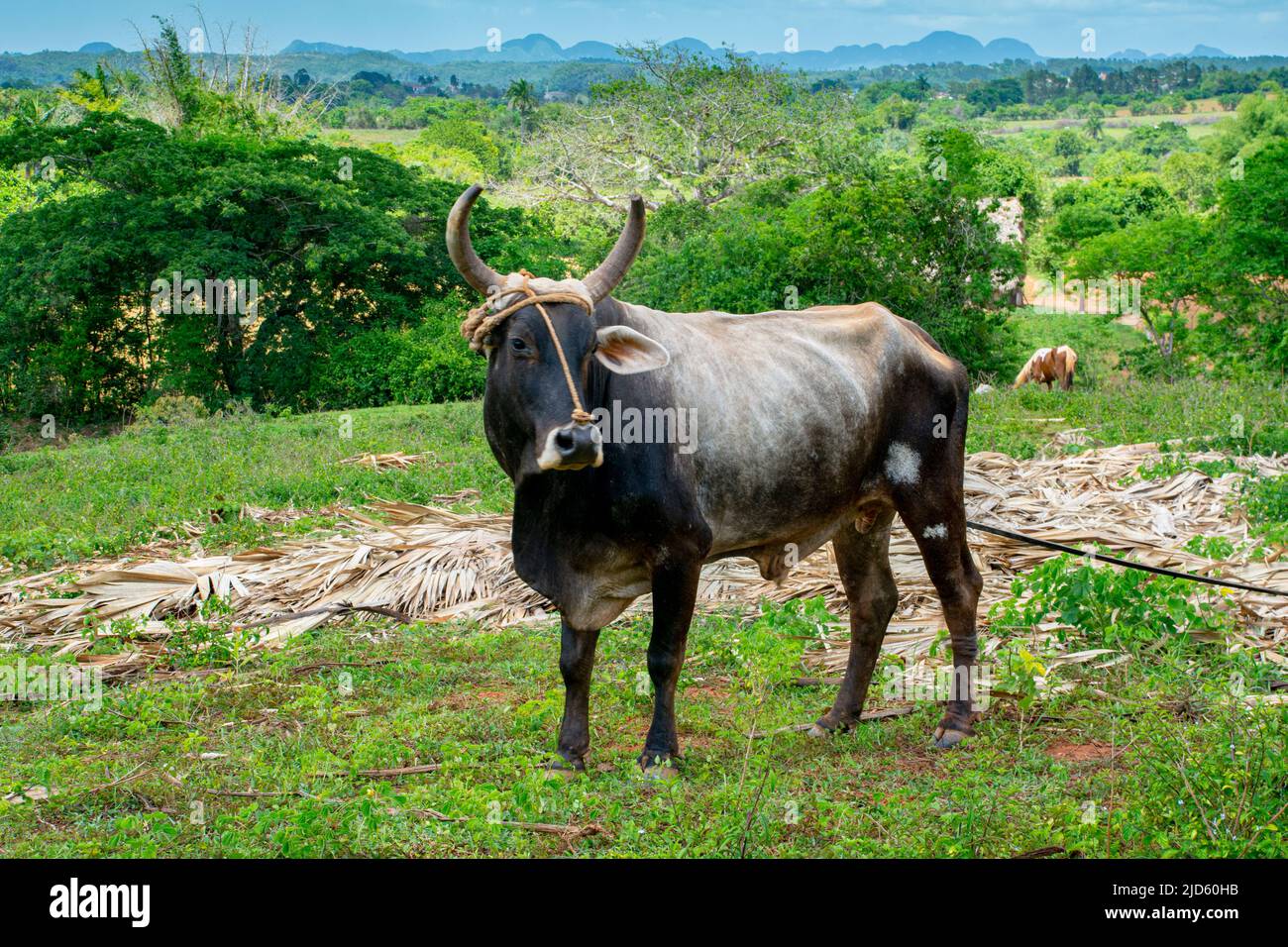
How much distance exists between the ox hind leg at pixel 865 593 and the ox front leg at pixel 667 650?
1.02 m

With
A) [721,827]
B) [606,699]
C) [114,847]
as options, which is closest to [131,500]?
[606,699]

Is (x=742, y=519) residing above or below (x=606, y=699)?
above

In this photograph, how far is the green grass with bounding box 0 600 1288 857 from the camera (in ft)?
13.7

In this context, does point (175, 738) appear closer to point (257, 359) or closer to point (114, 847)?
point (114, 847)

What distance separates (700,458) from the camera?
16.8 feet

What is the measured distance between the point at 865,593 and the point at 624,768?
1.55m

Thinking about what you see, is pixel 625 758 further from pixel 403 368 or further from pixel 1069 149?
pixel 1069 149

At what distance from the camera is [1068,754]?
523 centimetres

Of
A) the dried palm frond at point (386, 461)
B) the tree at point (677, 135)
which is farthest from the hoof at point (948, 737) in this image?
the tree at point (677, 135)

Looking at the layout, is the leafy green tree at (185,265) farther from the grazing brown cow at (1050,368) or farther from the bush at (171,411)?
the grazing brown cow at (1050,368)

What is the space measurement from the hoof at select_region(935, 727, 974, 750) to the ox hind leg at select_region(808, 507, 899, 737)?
0.42 m

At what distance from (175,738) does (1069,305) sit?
4205 cm

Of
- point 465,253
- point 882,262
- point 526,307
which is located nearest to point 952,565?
point 526,307

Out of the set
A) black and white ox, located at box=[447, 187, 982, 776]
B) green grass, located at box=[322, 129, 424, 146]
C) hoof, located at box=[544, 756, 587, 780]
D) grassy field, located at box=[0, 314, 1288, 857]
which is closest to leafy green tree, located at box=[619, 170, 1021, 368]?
grassy field, located at box=[0, 314, 1288, 857]
